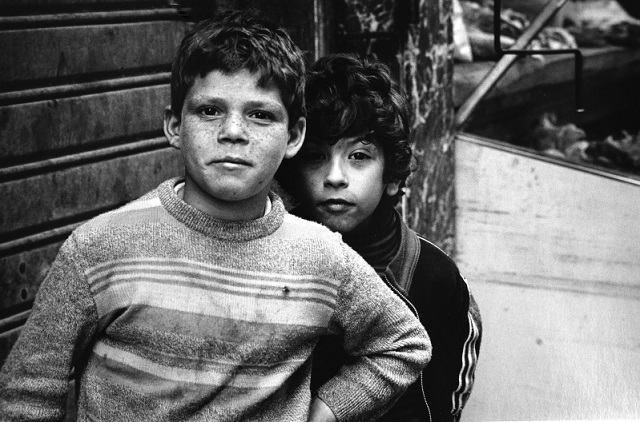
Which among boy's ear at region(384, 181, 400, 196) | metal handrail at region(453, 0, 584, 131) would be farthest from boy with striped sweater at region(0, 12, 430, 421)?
metal handrail at region(453, 0, 584, 131)

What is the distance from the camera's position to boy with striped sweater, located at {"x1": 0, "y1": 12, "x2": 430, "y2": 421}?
6.63 ft

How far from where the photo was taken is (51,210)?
9.68 feet

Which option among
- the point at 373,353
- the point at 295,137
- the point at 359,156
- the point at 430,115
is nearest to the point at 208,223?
the point at 295,137

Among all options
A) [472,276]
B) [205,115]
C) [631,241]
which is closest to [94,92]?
[205,115]

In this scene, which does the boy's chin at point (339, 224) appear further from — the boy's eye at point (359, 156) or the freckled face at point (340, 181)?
the boy's eye at point (359, 156)

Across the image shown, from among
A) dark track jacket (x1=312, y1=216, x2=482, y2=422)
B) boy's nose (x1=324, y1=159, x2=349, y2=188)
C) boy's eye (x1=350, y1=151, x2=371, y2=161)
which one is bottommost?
dark track jacket (x1=312, y1=216, x2=482, y2=422)

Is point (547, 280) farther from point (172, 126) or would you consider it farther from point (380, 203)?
Result: point (172, 126)

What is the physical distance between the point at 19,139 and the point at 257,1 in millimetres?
1202

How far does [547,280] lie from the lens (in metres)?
4.32

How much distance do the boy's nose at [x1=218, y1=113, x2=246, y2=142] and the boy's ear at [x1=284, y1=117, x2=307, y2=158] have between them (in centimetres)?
22

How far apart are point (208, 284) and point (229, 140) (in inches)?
12.8

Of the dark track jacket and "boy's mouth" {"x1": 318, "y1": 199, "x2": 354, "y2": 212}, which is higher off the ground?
"boy's mouth" {"x1": 318, "y1": 199, "x2": 354, "y2": 212}

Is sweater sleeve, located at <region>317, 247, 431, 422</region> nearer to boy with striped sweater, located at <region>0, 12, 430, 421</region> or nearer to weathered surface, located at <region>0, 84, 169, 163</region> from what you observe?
boy with striped sweater, located at <region>0, 12, 430, 421</region>

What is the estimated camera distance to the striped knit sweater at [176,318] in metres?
2.01
